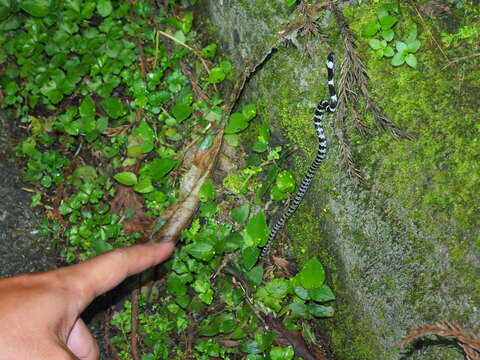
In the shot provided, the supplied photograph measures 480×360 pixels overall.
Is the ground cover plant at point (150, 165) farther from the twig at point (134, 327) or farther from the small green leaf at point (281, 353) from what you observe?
the small green leaf at point (281, 353)

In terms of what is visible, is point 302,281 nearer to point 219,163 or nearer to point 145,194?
point 219,163

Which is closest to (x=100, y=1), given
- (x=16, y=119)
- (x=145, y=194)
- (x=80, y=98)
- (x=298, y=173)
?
(x=80, y=98)

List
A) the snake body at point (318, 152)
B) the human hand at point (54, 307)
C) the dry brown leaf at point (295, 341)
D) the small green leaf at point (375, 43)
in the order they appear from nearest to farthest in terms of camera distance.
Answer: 1. the human hand at point (54, 307)
2. the small green leaf at point (375, 43)
3. the snake body at point (318, 152)
4. the dry brown leaf at point (295, 341)

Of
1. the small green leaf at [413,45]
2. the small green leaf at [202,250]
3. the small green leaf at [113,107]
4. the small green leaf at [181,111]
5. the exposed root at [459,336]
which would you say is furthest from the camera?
the small green leaf at [113,107]

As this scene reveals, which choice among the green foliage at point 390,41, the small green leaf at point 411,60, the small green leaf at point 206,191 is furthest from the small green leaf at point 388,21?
the small green leaf at point 206,191

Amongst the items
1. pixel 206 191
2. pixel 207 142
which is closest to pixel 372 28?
pixel 207 142

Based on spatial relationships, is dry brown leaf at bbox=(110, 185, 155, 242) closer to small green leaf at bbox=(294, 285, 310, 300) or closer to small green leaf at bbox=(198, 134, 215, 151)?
small green leaf at bbox=(198, 134, 215, 151)

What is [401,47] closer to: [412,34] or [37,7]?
[412,34]
